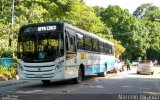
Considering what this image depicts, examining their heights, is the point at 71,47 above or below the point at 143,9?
below

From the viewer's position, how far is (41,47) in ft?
60.5

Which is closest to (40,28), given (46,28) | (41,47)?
(46,28)

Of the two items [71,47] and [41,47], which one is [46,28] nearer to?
[41,47]

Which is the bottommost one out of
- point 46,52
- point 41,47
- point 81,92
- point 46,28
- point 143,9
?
point 81,92

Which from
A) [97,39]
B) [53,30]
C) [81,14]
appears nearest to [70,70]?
[53,30]

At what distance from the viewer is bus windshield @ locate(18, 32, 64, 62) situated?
18.2m

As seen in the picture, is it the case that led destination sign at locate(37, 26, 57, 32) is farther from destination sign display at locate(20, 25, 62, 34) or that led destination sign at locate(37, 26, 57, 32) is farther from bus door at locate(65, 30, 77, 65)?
bus door at locate(65, 30, 77, 65)

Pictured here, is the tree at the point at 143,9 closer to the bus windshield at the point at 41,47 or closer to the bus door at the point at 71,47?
the bus door at the point at 71,47

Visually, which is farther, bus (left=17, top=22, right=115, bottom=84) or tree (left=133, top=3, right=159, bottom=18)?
tree (left=133, top=3, right=159, bottom=18)

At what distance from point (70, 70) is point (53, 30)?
2.38m

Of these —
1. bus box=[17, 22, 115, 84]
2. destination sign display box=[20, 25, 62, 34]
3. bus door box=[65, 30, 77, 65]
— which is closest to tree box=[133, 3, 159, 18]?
bus door box=[65, 30, 77, 65]

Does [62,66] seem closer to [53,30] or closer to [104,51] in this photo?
[53,30]

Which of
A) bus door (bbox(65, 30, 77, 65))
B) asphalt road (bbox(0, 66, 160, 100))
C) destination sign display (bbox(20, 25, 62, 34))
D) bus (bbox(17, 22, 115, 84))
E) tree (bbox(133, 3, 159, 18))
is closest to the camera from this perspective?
asphalt road (bbox(0, 66, 160, 100))

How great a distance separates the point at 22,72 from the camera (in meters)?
18.7
